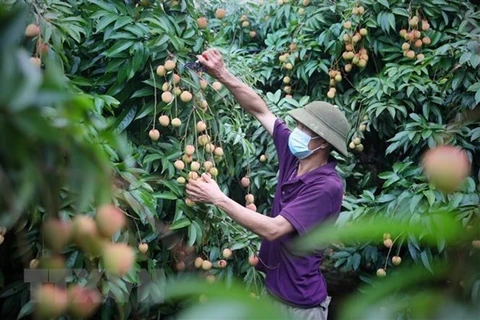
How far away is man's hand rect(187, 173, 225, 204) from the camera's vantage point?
187 cm

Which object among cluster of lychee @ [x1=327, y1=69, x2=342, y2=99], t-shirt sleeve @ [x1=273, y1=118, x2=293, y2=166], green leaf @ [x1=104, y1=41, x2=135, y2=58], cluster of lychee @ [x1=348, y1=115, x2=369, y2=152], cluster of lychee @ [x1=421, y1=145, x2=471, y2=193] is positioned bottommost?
cluster of lychee @ [x1=348, y1=115, x2=369, y2=152]

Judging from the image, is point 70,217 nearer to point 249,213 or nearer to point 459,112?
point 249,213

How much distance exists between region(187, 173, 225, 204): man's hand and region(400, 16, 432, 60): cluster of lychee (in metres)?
1.58

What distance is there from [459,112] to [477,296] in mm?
2351

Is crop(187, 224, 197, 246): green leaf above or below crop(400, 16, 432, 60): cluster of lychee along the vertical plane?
below

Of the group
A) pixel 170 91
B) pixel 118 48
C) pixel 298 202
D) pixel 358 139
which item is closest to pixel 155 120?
pixel 170 91

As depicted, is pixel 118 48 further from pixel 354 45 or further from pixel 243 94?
pixel 354 45

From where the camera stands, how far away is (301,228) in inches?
74.9

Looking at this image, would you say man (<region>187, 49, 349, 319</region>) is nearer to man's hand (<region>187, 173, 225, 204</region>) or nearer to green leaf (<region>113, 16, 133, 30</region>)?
man's hand (<region>187, 173, 225, 204</region>)

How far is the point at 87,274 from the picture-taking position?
1639mm

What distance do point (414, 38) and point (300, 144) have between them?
1.35 metres

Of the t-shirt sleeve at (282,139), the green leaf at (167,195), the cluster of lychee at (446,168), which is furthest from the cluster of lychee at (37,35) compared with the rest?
the cluster of lychee at (446,168)

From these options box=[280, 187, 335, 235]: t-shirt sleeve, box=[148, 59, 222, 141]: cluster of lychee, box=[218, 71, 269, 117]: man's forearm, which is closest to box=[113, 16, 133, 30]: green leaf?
box=[148, 59, 222, 141]: cluster of lychee

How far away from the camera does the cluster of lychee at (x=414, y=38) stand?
10.1 feet
